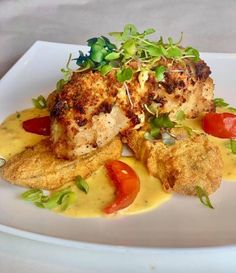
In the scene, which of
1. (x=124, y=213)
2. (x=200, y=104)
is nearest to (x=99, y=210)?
(x=124, y=213)

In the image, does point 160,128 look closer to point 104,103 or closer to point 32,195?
point 104,103

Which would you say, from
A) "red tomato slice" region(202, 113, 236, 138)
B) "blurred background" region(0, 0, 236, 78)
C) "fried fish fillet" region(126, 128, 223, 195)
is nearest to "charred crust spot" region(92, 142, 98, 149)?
"fried fish fillet" region(126, 128, 223, 195)

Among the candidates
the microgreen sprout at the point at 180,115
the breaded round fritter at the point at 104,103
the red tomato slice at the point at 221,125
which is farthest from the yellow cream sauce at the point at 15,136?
the red tomato slice at the point at 221,125

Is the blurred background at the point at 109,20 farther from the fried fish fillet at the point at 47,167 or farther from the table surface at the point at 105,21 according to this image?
the fried fish fillet at the point at 47,167

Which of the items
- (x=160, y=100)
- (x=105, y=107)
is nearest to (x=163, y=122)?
(x=160, y=100)

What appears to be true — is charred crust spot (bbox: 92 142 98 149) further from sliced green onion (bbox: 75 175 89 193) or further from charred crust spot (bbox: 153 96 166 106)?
charred crust spot (bbox: 153 96 166 106)

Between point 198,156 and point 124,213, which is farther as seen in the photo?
point 198,156

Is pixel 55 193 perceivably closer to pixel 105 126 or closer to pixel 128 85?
pixel 105 126
